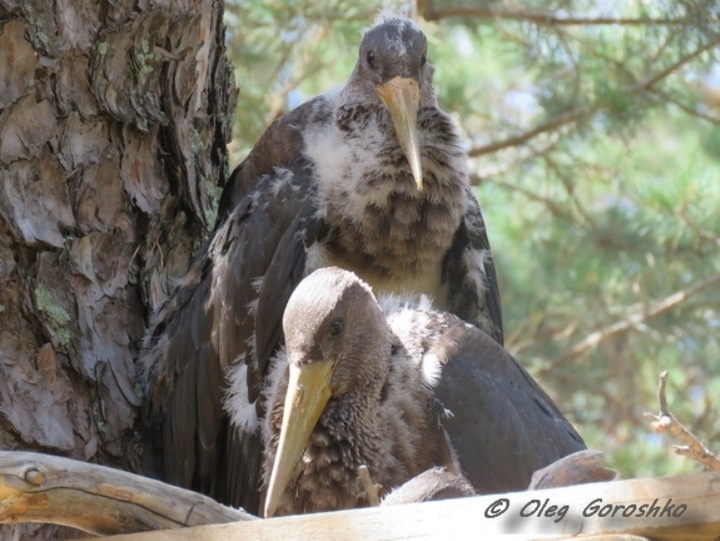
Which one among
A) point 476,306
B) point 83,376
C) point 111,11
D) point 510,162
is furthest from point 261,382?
point 510,162

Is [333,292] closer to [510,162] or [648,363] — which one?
[510,162]

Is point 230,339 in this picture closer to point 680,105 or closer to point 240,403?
point 240,403

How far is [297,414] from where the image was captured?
117 inches

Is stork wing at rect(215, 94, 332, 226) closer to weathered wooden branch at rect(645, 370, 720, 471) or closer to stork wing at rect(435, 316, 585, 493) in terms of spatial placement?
stork wing at rect(435, 316, 585, 493)

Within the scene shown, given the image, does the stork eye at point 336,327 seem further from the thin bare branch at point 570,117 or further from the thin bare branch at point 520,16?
the thin bare branch at point 520,16

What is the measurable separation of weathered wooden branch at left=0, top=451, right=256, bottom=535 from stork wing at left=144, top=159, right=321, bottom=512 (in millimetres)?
1108

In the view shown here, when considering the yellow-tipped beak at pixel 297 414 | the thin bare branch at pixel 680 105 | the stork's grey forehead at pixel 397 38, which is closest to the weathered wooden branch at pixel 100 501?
the yellow-tipped beak at pixel 297 414

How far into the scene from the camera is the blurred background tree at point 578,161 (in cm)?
580

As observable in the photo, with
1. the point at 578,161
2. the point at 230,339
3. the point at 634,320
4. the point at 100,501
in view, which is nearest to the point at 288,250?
the point at 230,339

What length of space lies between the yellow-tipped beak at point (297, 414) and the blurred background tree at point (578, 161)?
113 inches

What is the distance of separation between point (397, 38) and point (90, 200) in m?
0.99

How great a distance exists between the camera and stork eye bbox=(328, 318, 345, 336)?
308cm

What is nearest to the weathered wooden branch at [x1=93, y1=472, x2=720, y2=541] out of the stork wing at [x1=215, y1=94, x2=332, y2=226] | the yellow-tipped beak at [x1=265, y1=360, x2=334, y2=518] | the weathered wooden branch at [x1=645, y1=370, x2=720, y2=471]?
the weathered wooden branch at [x1=645, y1=370, x2=720, y2=471]

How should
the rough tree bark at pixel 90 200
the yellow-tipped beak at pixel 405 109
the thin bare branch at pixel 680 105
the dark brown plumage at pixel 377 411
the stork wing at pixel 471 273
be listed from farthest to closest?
1. the thin bare branch at pixel 680 105
2. the stork wing at pixel 471 273
3. the yellow-tipped beak at pixel 405 109
4. the rough tree bark at pixel 90 200
5. the dark brown plumage at pixel 377 411
